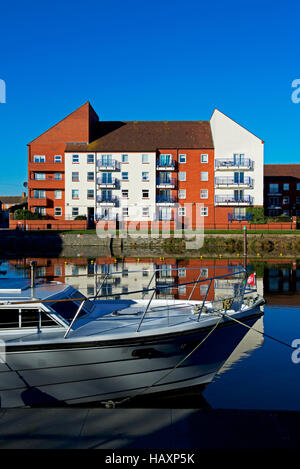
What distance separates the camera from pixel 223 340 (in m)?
8.72

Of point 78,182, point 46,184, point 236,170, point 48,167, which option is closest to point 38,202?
point 46,184

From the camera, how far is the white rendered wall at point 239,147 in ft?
183

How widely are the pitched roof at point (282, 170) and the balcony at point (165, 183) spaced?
34111mm

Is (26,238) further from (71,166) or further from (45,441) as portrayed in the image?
(45,441)

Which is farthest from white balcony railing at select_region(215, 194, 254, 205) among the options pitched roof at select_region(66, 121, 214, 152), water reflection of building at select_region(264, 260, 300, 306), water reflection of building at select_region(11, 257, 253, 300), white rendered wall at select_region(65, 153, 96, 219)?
water reflection of building at select_region(264, 260, 300, 306)

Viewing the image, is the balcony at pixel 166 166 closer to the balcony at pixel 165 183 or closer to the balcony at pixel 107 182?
the balcony at pixel 165 183

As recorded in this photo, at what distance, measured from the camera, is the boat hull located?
23.9 ft

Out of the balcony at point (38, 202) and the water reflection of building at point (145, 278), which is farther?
the balcony at point (38, 202)

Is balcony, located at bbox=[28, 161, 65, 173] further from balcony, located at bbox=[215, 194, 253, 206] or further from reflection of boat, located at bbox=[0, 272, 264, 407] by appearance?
reflection of boat, located at bbox=[0, 272, 264, 407]

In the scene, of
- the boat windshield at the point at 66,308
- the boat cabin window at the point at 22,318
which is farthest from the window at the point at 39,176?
the boat cabin window at the point at 22,318

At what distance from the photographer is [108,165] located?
187 feet

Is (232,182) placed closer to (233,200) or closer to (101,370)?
(233,200)

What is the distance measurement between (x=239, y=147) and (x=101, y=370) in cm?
5306
